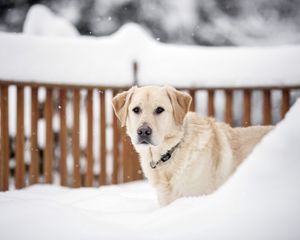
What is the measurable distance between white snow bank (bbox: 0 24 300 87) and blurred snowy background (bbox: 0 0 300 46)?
7624mm

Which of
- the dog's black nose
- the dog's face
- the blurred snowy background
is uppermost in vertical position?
the blurred snowy background

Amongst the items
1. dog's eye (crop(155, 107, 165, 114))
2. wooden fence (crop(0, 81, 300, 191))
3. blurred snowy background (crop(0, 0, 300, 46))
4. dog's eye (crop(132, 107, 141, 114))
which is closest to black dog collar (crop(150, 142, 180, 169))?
dog's eye (crop(155, 107, 165, 114))

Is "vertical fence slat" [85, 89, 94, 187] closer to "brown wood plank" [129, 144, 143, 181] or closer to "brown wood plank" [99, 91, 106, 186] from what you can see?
"brown wood plank" [99, 91, 106, 186]

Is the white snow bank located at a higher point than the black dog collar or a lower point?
higher

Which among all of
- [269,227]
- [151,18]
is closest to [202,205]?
[269,227]

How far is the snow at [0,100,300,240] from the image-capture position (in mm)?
1352

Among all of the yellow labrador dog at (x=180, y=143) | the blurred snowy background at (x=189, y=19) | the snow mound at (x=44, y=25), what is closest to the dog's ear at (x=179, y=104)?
the yellow labrador dog at (x=180, y=143)

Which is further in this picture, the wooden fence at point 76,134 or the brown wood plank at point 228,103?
the brown wood plank at point 228,103

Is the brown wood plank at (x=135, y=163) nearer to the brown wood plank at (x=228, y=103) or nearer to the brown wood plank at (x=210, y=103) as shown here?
the brown wood plank at (x=210, y=103)

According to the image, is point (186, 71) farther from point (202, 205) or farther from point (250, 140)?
point (202, 205)

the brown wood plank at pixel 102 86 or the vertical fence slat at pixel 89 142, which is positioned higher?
the brown wood plank at pixel 102 86

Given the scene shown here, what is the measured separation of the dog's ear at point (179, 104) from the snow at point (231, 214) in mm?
1285

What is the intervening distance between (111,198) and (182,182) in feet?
2.67

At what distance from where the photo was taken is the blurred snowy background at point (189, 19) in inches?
490
